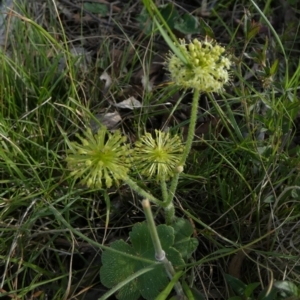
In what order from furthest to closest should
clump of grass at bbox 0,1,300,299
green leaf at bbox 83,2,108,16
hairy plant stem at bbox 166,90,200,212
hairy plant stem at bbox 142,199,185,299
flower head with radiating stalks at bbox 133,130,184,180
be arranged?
green leaf at bbox 83,2,108,16 < clump of grass at bbox 0,1,300,299 < flower head with radiating stalks at bbox 133,130,184,180 < hairy plant stem at bbox 166,90,200,212 < hairy plant stem at bbox 142,199,185,299

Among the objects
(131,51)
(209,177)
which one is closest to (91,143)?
(209,177)

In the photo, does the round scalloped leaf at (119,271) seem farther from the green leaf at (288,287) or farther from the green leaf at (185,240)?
the green leaf at (288,287)

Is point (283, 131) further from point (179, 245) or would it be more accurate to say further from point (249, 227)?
point (179, 245)

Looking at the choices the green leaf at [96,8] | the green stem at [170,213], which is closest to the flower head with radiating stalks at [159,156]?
the green stem at [170,213]

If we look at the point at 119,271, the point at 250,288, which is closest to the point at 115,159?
the point at 119,271

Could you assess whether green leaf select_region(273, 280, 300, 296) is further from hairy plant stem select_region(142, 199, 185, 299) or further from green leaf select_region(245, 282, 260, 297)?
hairy plant stem select_region(142, 199, 185, 299)

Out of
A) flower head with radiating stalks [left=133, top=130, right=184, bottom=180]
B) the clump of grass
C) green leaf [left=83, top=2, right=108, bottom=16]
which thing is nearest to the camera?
flower head with radiating stalks [left=133, top=130, right=184, bottom=180]

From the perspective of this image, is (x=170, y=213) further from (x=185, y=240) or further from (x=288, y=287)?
(x=288, y=287)

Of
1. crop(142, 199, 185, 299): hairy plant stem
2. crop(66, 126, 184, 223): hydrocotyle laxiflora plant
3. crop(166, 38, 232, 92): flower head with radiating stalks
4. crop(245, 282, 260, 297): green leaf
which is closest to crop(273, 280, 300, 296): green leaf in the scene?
crop(245, 282, 260, 297): green leaf
